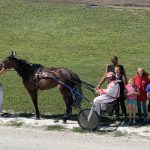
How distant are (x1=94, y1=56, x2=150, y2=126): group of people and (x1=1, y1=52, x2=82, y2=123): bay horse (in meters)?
0.76

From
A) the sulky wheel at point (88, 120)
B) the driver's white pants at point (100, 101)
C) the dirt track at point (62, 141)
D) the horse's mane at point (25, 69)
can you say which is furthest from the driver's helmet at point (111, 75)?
the horse's mane at point (25, 69)

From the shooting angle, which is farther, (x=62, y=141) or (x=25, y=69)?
(x=25, y=69)

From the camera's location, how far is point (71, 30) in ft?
139

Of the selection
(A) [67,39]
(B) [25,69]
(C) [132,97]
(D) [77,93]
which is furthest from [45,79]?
(A) [67,39]

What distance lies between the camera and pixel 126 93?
1487cm

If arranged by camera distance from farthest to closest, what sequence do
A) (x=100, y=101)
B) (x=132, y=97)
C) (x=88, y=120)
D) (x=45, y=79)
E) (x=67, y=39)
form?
(x=67, y=39)
(x=45, y=79)
(x=132, y=97)
(x=100, y=101)
(x=88, y=120)

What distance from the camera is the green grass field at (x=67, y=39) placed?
22.0 metres

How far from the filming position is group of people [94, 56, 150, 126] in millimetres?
14562

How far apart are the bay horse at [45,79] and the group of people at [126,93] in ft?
2.51

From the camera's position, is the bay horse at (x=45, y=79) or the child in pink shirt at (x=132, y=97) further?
the bay horse at (x=45, y=79)

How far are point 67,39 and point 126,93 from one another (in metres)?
24.5

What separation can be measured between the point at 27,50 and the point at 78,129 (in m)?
21.1

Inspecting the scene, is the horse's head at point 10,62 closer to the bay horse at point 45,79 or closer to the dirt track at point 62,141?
the bay horse at point 45,79

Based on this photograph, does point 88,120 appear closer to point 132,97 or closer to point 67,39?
point 132,97
